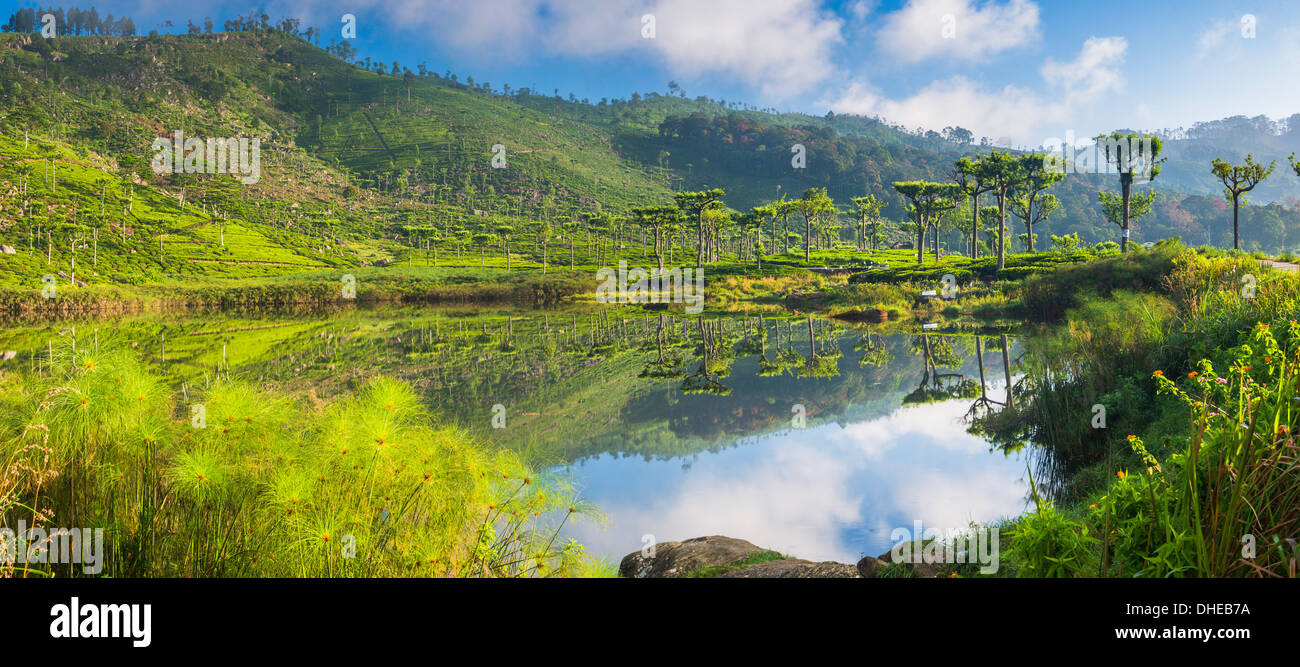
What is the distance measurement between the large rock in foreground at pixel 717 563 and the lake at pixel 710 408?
0.42m

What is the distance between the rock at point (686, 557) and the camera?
527cm

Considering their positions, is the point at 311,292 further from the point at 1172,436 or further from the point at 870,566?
the point at 1172,436

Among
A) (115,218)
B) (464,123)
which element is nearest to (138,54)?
(464,123)

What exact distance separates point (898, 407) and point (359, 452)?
10.4 m

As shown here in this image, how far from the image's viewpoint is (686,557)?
5.46 m

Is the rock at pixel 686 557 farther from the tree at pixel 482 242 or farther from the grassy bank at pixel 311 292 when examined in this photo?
the tree at pixel 482 242

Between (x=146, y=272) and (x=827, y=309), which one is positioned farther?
(x=146, y=272)

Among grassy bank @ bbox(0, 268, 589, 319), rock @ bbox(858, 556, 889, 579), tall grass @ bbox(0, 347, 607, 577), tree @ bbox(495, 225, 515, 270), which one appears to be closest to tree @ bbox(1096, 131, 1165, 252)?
grassy bank @ bbox(0, 268, 589, 319)

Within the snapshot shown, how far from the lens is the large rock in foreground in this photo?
4.55m

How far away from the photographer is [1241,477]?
232cm
